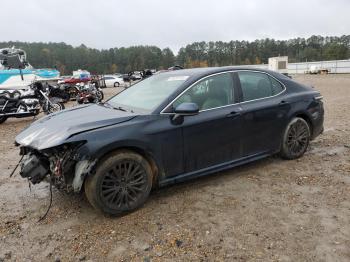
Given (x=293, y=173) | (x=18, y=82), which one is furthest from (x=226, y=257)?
(x=18, y=82)

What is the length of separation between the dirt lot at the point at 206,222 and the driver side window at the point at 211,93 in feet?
3.60

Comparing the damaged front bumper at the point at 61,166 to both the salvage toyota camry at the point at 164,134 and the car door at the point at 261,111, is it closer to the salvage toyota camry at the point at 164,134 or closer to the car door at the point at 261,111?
the salvage toyota camry at the point at 164,134

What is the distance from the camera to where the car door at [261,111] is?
181 inches

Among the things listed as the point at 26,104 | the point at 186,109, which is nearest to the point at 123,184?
the point at 186,109

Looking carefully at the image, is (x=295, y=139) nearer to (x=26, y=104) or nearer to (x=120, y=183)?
(x=120, y=183)

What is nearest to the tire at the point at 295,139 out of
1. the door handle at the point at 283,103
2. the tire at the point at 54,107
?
the door handle at the point at 283,103

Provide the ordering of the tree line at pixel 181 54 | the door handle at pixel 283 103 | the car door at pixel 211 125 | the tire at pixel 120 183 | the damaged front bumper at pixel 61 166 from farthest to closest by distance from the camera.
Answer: the tree line at pixel 181 54
the door handle at pixel 283 103
the car door at pixel 211 125
the tire at pixel 120 183
the damaged front bumper at pixel 61 166

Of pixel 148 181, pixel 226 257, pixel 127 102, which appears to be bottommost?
pixel 226 257

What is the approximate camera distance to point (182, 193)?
4.27 meters

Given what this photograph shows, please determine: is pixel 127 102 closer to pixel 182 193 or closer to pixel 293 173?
pixel 182 193

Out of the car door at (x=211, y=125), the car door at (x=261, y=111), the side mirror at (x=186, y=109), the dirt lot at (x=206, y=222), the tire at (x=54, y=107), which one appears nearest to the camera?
the dirt lot at (x=206, y=222)

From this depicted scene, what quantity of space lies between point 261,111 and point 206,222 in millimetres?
1922

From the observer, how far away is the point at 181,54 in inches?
4318

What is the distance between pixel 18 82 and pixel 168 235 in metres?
12.7
